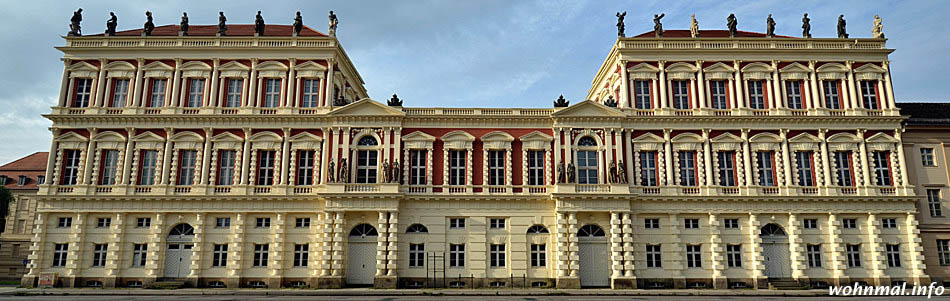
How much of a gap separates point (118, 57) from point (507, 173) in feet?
79.8

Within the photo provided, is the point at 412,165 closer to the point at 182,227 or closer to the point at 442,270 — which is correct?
the point at 442,270

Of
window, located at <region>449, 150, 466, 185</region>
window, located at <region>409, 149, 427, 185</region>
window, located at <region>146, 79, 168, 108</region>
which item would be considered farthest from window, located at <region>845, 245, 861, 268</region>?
window, located at <region>146, 79, 168, 108</region>

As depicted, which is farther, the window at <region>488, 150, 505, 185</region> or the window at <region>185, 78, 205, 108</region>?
the window at <region>185, 78, 205, 108</region>

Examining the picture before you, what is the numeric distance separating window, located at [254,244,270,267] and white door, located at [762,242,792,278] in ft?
91.3

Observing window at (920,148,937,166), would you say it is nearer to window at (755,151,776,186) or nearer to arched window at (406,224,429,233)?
window at (755,151,776,186)

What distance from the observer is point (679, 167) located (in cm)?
3422

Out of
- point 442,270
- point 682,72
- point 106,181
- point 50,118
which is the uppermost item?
point 682,72

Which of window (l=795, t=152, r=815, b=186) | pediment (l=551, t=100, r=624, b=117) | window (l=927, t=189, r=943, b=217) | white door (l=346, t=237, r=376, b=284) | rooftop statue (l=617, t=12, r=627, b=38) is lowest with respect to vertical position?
white door (l=346, t=237, r=376, b=284)

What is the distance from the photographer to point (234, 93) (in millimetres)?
35656

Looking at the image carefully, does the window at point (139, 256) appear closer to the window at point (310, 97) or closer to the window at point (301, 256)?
the window at point (301, 256)

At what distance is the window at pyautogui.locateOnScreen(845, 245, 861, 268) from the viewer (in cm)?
3297

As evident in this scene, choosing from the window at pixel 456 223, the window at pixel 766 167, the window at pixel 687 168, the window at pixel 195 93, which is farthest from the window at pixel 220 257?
the window at pixel 766 167

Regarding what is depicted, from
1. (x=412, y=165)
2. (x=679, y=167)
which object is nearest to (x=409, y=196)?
(x=412, y=165)

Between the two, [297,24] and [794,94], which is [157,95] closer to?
[297,24]
